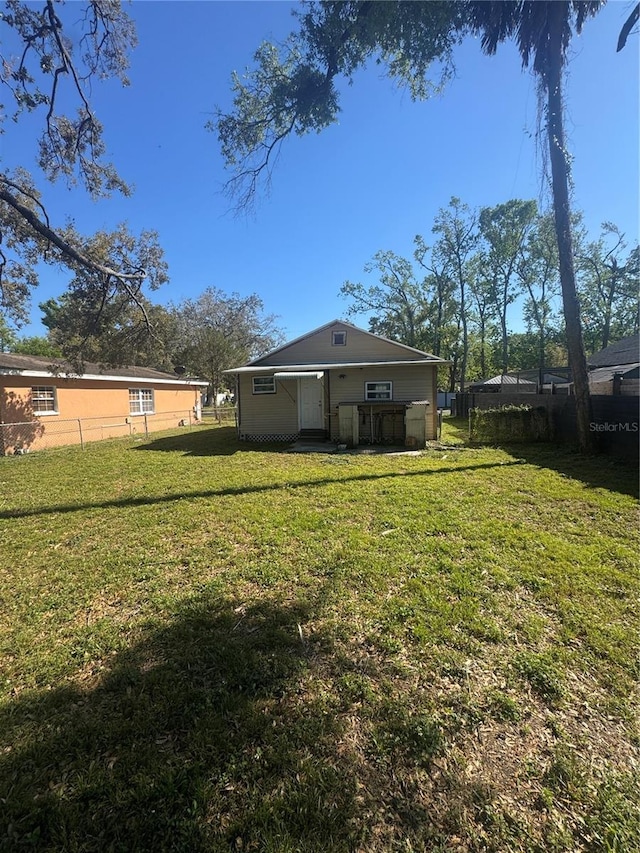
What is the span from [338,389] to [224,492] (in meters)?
7.12

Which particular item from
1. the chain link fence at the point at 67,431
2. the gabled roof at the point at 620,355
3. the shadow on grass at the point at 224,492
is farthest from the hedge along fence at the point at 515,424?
the chain link fence at the point at 67,431

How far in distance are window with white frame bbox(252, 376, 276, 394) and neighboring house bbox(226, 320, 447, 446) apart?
4 centimetres

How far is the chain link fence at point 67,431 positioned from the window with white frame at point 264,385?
497 cm

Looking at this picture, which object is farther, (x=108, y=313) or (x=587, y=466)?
(x=108, y=313)

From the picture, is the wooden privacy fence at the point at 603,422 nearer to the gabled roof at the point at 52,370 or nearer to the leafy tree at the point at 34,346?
the gabled roof at the point at 52,370

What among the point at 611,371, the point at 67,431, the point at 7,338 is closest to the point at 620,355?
the point at 611,371

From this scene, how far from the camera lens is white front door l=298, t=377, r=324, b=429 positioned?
1300 cm

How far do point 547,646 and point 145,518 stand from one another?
199 inches

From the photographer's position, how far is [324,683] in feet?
→ 7.54

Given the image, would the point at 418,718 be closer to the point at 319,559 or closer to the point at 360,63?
the point at 319,559

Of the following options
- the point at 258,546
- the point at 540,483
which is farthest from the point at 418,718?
the point at 540,483

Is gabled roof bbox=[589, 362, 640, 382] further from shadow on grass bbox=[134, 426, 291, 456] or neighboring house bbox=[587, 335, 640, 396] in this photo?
shadow on grass bbox=[134, 426, 291, 456]

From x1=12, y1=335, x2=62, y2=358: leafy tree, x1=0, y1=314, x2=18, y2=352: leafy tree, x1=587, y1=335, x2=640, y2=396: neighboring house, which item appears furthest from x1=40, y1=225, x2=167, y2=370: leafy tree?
x1=12, y1=335, x2=62, y2=358: leafy tree

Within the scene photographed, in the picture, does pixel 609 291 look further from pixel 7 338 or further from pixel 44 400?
pixel 7 338
